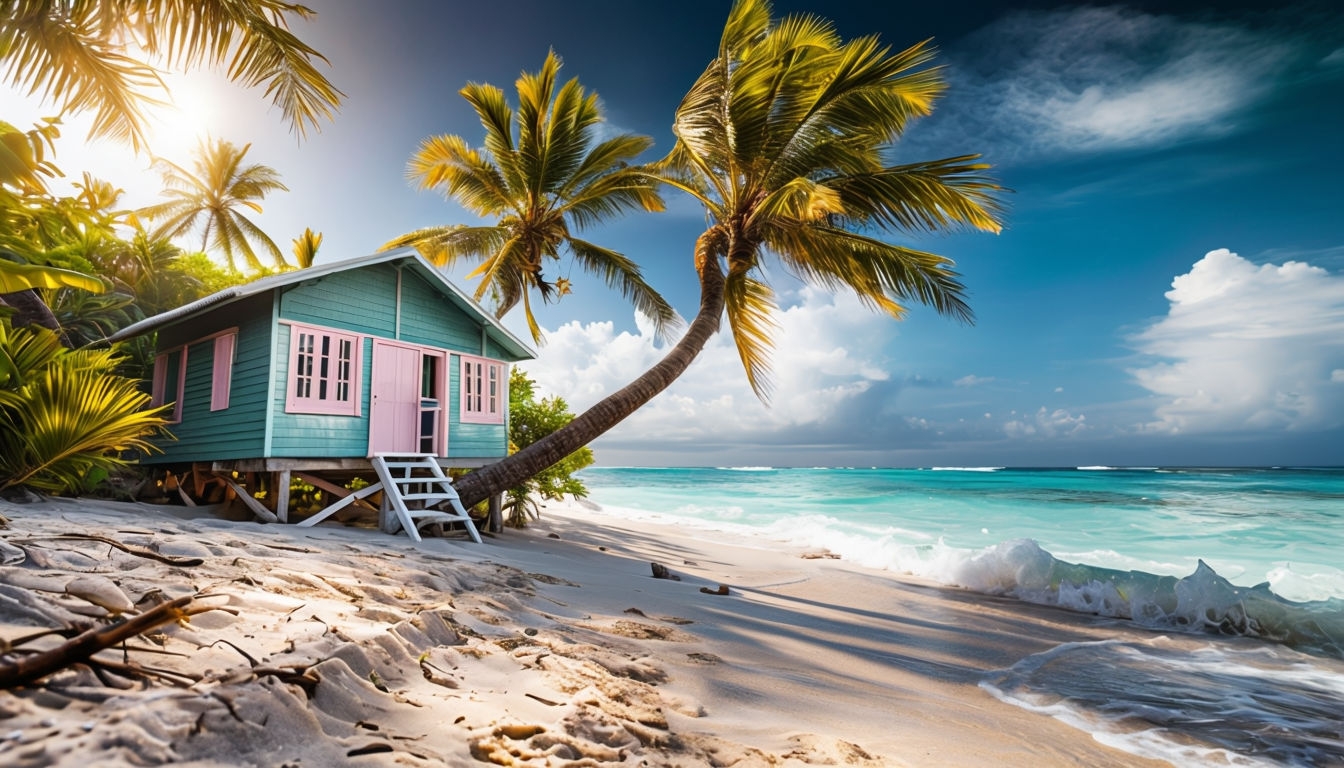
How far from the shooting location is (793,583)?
339 inches

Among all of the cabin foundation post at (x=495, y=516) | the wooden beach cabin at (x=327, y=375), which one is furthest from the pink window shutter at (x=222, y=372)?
the cabin foundation post at (x=495, y=516)

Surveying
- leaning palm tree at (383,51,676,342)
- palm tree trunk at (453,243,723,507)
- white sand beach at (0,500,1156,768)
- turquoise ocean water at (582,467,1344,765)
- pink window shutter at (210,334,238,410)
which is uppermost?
leaning palm tree at (383,51,676,342)

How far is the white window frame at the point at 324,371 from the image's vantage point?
8852 mm

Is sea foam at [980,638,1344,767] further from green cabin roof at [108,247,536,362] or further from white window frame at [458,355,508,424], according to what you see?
green cabin roof at [108,247,536,362]

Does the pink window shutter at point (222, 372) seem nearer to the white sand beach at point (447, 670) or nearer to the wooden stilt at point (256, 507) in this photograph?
the wooden stilt at point (256, 507)

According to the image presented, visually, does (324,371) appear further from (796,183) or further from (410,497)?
(796,183)

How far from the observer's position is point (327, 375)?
9.27m

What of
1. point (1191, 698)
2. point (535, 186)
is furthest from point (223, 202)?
point (1191, 698)

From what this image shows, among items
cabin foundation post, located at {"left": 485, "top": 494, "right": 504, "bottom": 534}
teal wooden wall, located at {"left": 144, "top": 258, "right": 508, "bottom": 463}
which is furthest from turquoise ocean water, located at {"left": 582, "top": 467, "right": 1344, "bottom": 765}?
teal wooden wall, located at {"left": 144, "top": 258, "right": 508, "bottom": 463}

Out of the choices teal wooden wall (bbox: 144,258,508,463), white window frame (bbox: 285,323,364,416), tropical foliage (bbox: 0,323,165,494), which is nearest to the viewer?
tropical foliage (bbox: 0,323,165,494)

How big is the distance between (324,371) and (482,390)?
2.72 m

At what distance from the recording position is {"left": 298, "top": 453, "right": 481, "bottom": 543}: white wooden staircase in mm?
8469

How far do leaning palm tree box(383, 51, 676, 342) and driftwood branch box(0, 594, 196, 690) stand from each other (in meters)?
12.0

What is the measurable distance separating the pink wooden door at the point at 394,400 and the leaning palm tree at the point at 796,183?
1386mm
